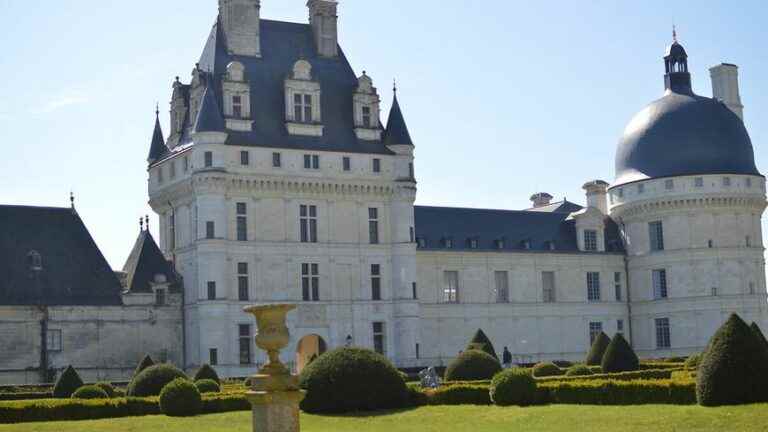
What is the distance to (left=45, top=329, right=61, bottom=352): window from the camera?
51312 mm

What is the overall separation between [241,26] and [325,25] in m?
4.49

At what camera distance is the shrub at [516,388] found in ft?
103

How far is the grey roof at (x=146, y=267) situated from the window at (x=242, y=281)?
2.77 m

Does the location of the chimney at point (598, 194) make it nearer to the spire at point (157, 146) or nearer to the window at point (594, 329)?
the window at point (594, 329)

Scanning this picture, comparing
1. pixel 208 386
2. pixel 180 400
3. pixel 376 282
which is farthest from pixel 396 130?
pixel 180 400

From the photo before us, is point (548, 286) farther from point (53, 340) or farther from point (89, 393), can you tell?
point (89, 393)

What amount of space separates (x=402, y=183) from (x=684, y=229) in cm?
1716

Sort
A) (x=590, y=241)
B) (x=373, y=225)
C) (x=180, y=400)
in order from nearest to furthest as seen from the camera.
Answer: (x=180, y=400) → (x=373, y=225) → (x=590, y=241)

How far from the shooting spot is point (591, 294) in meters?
69.6

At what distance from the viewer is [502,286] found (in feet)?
219

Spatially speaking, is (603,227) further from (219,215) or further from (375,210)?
(219,215)

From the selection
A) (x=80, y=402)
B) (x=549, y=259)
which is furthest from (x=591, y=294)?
(x=80, y=402)

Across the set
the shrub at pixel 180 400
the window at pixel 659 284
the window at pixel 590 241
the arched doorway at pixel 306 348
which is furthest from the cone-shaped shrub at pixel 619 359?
the window at pixel 590 241

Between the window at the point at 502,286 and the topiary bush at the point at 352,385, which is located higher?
the window at the point at 502,286
